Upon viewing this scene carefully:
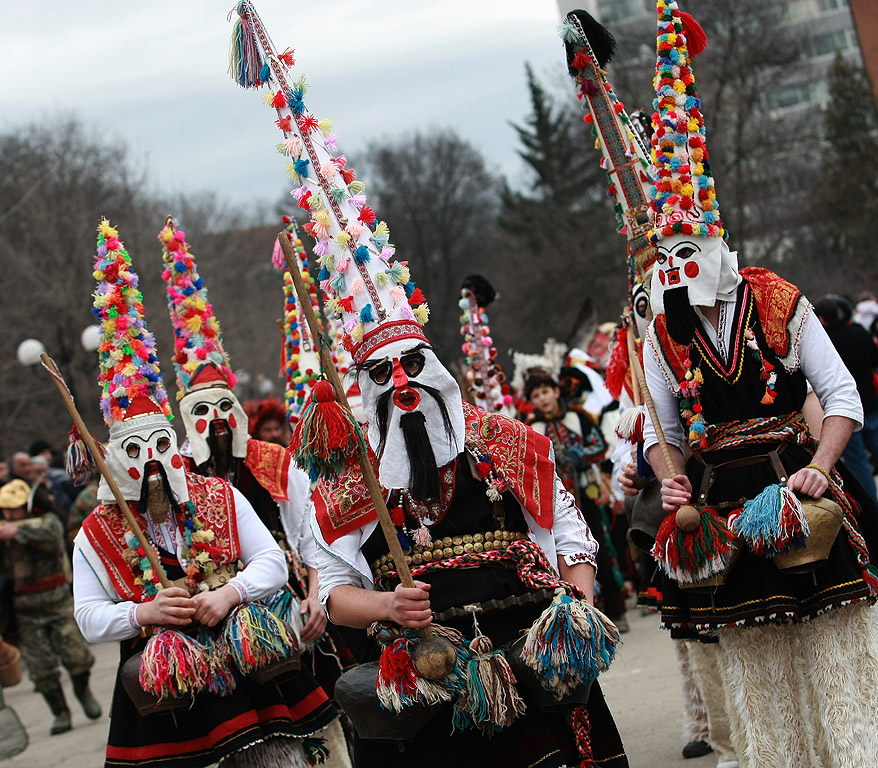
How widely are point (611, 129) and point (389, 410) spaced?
3082 mm

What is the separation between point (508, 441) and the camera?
399 cm

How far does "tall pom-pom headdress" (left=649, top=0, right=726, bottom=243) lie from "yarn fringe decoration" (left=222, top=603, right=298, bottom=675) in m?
2.34

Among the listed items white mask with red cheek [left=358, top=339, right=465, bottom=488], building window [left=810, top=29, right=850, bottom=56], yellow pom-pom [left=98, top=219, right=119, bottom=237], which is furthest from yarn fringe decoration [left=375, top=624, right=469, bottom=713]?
building window [left=810, top=29, right=850, bottom=56]

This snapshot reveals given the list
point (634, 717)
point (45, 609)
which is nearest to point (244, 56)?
point (634, 717)

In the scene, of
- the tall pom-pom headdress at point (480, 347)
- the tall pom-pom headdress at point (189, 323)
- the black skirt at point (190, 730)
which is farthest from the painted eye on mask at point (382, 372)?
the tall pom-pom headdress at point (480, 347)

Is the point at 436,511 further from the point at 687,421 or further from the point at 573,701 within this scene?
the point at 687,421

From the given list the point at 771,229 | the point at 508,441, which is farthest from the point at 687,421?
the point at 771,229

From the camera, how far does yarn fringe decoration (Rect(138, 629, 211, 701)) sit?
469cm

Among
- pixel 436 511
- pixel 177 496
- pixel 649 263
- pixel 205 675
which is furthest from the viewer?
pixel 649 263

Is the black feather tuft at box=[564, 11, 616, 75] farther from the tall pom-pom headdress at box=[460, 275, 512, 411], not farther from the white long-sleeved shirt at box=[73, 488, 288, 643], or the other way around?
the white long-sleeved shirt at box=[73, 488, 288, 643]

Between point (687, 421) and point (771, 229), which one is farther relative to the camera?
point (771, 229)

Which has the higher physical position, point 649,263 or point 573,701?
point 649,263

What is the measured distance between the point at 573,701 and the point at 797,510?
1.32 meters

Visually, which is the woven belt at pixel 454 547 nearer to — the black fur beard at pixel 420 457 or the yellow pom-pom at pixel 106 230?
the black fur beard at pixel 420 457
